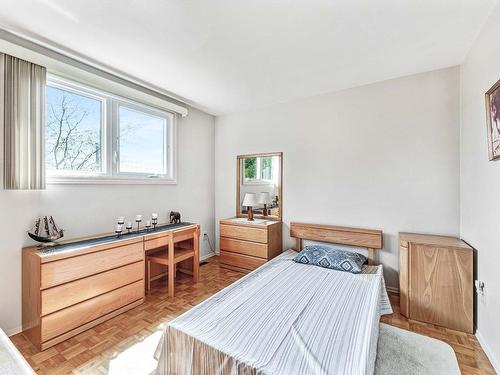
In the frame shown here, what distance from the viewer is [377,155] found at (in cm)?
265

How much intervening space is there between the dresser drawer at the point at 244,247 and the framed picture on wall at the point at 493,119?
7.58 feet

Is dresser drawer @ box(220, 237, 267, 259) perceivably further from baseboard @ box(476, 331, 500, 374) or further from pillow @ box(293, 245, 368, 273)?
baseboard @ box(476, 331, 500, 374)

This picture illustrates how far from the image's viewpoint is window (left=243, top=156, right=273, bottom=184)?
11.3 feet

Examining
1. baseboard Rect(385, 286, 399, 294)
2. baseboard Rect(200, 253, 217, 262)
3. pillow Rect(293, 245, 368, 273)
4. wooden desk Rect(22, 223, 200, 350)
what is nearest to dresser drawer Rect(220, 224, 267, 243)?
pillow Rect(293, 245, 368, 273)

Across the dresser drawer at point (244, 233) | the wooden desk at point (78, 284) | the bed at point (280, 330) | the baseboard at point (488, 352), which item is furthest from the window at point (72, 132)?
the baseboard at point (488, 352)

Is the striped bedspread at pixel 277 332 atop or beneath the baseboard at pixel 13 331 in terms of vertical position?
atop

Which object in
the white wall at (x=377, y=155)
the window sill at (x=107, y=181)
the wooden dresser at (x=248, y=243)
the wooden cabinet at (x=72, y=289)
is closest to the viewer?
the wooden cabinet at (x=72, y=289)

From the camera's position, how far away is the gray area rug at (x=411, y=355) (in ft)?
4.46

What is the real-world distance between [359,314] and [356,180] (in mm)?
1614

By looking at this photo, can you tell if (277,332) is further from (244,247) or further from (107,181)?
(107,181)

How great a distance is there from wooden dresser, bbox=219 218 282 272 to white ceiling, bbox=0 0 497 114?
186cm

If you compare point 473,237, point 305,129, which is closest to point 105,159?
point 305,129

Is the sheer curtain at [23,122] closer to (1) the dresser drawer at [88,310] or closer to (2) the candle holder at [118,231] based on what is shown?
(2) the candle holder at [118,231]

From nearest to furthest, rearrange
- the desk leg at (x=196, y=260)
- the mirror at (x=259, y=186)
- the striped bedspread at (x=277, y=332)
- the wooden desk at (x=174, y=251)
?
the striped bedspread at (x=277, y=332), the wooden desk at (x=174, y=251), the desk leg at (x=196, y=260), the mirror at (x=259, y=186)
